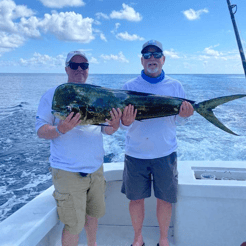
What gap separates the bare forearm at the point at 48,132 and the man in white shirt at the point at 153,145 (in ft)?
1.96

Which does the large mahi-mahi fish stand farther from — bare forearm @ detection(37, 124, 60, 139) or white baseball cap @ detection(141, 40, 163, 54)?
white baseball cap @ detection(141, 40, 163, 54)

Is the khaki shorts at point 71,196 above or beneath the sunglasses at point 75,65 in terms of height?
beneath

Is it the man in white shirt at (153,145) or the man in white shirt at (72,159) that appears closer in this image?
the man in white shirt at (72,159)

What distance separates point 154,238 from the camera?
98.2 inches

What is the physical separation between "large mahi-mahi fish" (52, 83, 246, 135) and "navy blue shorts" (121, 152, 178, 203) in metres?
0.43

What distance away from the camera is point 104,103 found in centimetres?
174

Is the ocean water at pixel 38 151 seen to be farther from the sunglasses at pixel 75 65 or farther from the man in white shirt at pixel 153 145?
the sunglasses at pixel 75 65

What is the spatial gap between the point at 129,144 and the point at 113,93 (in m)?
0.54

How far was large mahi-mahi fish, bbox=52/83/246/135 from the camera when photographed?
164 cm

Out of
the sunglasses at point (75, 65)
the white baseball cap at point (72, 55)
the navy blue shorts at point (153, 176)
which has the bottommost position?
the navy blue shorts at point (153, 176)

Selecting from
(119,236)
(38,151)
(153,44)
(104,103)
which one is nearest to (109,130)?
(104,103)

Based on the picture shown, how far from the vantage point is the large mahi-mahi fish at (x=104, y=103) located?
5.39ft

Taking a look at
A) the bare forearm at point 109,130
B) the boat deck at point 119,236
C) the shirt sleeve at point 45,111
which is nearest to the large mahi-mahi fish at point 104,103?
the shirt sleeve at point 45,111

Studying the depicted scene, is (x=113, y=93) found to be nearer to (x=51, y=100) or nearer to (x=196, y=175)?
(x=51, y=100)
